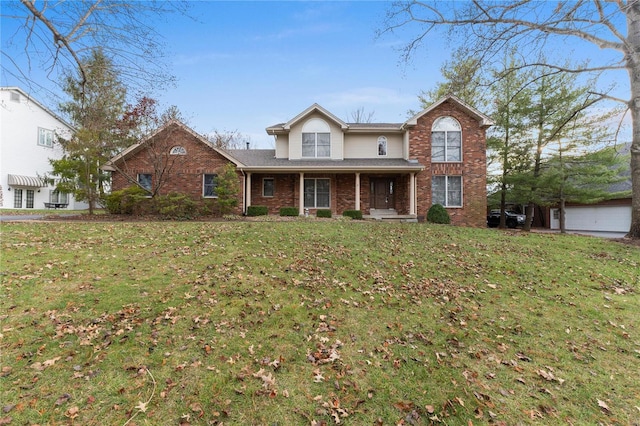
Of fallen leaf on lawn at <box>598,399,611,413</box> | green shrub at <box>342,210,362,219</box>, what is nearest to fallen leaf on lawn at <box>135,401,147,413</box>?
fallen leaf on lawn at <box>598,399,611,413</box>

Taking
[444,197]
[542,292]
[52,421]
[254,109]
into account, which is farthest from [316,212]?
[52,421]

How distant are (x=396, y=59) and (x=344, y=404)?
28.3 feet

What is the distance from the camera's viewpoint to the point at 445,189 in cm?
1736

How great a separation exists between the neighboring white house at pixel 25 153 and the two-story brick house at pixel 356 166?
13229mm

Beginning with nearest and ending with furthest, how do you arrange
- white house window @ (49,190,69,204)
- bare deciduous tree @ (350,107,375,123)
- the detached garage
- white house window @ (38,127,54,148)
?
the detached garage, white house window @ (38,127,54,148), white house window @ (49,190,69,204), bare deciduous tree @ (350,107,375,123)

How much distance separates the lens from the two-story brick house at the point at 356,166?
16.9 metres

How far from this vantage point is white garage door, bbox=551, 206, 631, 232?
66.0ft

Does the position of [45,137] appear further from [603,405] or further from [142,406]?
[603,405]

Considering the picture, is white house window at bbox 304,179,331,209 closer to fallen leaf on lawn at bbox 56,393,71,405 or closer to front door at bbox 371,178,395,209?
front door at bbox 371,178,395,209

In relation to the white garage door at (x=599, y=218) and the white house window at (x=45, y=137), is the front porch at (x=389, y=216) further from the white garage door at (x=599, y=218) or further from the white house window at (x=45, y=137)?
the white house window at (x=45, y=137)

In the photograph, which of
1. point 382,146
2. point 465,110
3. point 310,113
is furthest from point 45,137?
point 465,110

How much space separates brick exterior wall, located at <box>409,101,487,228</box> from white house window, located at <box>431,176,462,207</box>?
0.28 metres

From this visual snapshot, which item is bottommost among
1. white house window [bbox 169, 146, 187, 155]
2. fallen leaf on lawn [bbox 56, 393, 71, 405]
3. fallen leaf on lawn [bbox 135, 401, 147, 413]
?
fallen leaf on lawn [bbox 135, 401, 147, 413]

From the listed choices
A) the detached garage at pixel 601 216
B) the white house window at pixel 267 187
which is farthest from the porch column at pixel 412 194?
the detached garage at pixel 601 216
